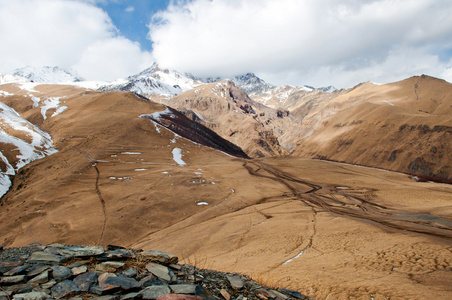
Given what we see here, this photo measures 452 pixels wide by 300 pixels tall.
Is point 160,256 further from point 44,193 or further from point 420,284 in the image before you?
point 44,193

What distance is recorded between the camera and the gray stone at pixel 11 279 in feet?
19.5

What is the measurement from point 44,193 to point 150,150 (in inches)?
1070

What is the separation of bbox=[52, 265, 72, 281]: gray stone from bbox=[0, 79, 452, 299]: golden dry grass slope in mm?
7336

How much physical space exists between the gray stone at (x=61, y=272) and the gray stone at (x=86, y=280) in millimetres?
392

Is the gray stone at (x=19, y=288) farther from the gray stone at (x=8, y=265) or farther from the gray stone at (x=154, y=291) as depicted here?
the gray stone at (x=154, y=291)

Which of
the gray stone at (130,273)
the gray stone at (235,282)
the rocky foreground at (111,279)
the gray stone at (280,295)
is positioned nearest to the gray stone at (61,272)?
the rocky foreground at (111,279)

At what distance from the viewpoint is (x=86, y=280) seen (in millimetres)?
6246

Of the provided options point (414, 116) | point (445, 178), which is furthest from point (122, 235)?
point (414, 116)

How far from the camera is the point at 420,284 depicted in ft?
32.8

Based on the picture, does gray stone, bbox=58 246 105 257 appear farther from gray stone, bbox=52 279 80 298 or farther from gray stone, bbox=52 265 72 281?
gray stone, bbox=52 279 80 298

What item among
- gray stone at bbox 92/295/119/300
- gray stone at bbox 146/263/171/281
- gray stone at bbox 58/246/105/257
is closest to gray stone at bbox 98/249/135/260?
gray stone at bbox 58/246/105/257

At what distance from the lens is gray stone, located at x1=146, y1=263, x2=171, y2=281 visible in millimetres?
7055

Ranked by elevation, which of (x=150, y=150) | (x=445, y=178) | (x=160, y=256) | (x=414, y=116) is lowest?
(x=445, y=178)

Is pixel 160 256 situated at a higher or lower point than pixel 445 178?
higher
